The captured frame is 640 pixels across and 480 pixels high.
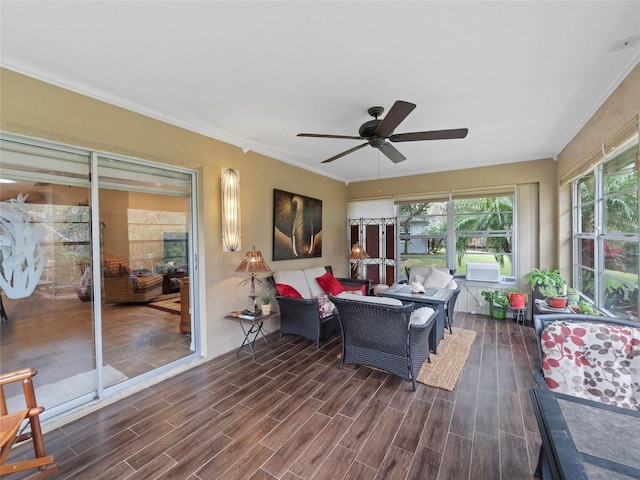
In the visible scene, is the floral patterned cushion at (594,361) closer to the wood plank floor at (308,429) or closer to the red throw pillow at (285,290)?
the wood plank floor at (308,429)

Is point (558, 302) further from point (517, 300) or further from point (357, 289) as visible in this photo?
point (357, 289)

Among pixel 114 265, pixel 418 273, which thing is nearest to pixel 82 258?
pixel 114 265

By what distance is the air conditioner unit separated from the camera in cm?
495

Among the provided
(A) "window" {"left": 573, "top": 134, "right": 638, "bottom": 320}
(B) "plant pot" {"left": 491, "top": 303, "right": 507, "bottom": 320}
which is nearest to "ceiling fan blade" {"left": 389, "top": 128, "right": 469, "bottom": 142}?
(A) "window" {"left": 573, "top": 134, "right": 638, "bottom": 320}

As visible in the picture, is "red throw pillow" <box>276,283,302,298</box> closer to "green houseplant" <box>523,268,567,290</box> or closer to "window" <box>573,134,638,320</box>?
"green houseplant" <box>523,268,567,290</box>

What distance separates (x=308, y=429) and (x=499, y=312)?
4.11m

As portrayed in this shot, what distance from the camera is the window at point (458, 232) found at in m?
4.94

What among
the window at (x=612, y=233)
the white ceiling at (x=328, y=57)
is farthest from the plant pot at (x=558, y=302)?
the white ceiling at (x=328, y=57)

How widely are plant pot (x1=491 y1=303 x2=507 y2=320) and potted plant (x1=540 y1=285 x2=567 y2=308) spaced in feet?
3.71

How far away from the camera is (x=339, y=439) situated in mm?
1999

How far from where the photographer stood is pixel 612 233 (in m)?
2.85

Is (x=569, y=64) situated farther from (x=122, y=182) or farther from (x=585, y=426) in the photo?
(x=122, y=182)

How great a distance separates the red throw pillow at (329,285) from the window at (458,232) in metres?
1.90

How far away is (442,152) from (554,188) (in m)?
1.96
